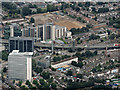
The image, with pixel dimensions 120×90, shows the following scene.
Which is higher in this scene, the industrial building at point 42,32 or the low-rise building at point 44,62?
the industrial building at point 42,32

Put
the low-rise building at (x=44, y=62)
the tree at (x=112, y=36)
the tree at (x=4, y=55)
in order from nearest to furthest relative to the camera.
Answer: the low-rise building at (x=44, y=62), the tree at (x=4, y=55), the tree at (x=112, y=36)

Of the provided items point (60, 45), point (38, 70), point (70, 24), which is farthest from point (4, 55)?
point (70, 24)

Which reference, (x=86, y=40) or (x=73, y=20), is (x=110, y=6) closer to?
(x=73, y=20)

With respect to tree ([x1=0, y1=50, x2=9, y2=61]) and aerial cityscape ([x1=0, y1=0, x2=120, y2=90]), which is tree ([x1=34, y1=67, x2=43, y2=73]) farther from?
tree ([x1=0, y1=50, x2=9, y2=61])

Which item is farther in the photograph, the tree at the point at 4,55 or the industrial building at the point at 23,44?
the tree at the point at 4,55

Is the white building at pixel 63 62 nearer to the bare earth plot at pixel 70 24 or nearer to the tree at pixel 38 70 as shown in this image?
the tree at pixel 38 70

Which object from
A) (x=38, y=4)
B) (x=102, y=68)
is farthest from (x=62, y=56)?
(x=38, y=4)

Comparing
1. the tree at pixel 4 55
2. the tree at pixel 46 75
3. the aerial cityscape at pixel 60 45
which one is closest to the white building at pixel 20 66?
the aerial cityscape at pixel 60 45

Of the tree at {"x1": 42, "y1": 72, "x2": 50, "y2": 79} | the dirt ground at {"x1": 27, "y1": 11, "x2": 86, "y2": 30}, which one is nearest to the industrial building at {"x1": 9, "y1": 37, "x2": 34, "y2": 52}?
the tree at {"x1": 42, "y1": 72, "x2": 50, "y2": 79}
